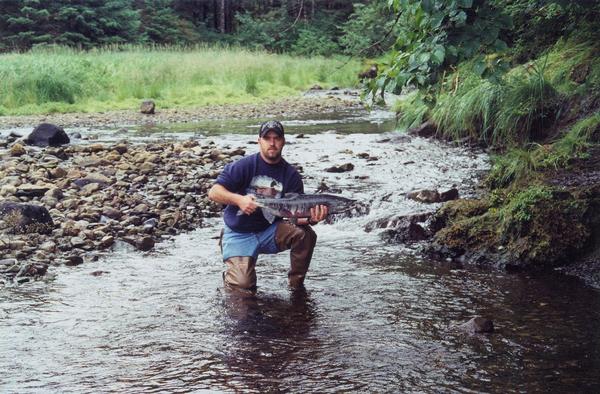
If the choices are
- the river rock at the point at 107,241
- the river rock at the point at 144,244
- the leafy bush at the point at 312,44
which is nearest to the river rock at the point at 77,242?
the river rock at the point at 107,241

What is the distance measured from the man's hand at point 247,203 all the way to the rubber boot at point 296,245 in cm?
58

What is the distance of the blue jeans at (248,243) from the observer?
637 centimetres

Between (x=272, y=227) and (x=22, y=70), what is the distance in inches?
710

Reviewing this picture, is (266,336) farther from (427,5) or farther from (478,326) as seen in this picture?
(427,5)

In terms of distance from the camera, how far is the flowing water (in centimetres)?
452

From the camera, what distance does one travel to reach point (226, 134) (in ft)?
55.7

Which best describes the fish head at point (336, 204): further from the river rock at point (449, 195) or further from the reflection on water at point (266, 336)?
the river rock at point (449, 195)

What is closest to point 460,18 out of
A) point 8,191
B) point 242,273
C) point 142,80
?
point 242,273

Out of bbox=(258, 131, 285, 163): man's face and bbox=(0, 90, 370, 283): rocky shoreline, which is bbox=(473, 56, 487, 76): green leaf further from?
bbox=(0, 90, 370, 283): rocky shoreline

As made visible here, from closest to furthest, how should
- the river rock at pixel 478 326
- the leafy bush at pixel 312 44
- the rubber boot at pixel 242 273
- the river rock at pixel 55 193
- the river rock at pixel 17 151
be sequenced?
the river rock at pixel 478 326
the rubber boot at pixel 242 273
the river rock at pixel 55 193
the river rock at pixel 17 151
the leafy bush at pixel 312 44

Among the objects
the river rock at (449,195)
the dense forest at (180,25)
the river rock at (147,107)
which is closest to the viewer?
the river rock at (449,195)

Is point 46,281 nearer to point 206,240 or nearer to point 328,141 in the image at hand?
point 206,240

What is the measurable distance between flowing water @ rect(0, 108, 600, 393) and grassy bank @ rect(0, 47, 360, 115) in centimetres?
1521

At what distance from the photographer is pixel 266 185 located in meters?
6.12
